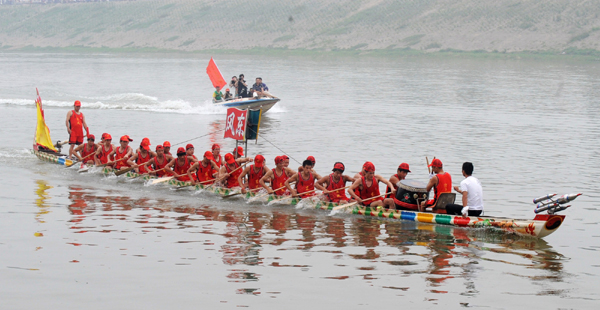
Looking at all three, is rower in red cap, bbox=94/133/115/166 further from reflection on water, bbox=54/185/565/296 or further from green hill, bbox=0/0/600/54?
green hill, bbox=0/0/600/54

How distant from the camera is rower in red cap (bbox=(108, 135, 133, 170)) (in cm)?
2184

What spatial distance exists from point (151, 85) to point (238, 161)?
41932mm

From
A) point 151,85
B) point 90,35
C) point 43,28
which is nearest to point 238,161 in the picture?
point 151,85

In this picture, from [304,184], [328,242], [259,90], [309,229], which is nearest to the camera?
[328,242]

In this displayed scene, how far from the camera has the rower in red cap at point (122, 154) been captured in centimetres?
2184

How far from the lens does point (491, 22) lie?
9400 cm

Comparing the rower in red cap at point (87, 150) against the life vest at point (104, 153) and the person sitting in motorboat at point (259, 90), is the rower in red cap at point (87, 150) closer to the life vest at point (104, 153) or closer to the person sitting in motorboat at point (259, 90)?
the life vest at point (104, 153)

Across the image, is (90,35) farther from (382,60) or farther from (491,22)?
(491,22)

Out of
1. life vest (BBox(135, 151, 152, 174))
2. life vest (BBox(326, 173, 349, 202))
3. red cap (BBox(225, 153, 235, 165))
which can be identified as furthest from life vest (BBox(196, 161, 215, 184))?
life vest (BBox(326, 173, 349, 202))

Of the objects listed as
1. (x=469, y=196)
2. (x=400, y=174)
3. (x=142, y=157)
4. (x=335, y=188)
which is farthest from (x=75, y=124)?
(x=469, y=196)

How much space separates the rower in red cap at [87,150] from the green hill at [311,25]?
236 feet

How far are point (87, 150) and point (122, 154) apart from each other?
1706mm

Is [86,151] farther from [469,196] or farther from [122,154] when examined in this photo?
[469,196]

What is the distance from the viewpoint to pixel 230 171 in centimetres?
1911
